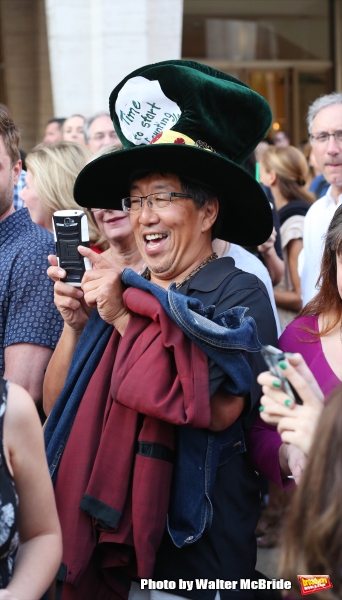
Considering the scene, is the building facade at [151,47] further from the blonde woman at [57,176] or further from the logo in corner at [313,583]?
the logo in corner at [313,583]

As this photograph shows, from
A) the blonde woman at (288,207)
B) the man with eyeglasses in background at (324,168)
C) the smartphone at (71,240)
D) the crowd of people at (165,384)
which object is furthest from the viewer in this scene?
the blonde woman at (288,207)

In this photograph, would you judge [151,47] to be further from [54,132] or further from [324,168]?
[324,168]

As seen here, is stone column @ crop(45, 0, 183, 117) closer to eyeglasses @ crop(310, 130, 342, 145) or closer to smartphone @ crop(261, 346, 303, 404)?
eyeglasses @ crop(310, 130, 342, 145)

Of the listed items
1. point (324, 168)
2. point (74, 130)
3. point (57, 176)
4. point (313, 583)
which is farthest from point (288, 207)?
point (313, 583)

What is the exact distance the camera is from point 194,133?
266 centimetres

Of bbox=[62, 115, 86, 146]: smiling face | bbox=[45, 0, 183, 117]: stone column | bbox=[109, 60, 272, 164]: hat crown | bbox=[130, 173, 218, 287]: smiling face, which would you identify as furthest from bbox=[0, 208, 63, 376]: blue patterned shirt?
bbox=[45, 0, 183, 117]: stone column

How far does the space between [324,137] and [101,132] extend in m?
2.15

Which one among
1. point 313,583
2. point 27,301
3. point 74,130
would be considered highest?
point 27,301

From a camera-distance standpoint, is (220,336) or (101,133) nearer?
(220,336)

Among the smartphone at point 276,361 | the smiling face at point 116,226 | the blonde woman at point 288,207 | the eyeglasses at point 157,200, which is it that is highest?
the eyeglasses at point 157,200

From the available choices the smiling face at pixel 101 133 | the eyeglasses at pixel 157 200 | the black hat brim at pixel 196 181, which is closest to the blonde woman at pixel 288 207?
the smiling face at pixel 101 133

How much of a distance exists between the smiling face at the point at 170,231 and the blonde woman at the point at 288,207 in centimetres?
230

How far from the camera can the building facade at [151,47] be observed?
749 centimetres

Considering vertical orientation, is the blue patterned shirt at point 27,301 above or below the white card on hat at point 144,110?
below
